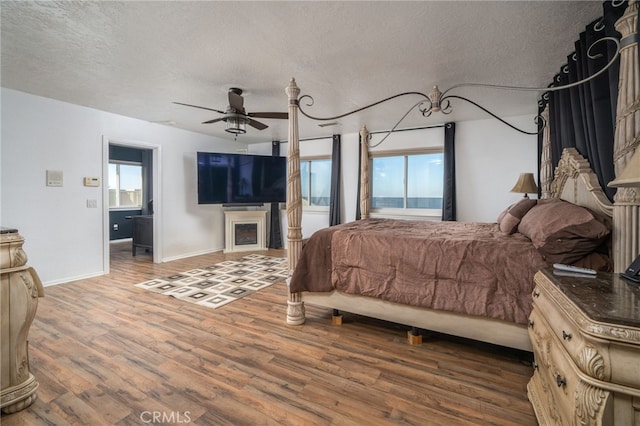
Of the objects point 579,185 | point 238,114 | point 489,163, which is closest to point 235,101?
point 238,114

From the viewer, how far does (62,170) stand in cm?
379

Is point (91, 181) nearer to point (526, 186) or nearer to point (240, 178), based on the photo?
point (240, 178)

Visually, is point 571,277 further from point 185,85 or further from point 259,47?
point 185,85

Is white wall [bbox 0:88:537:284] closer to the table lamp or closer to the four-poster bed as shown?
the table lamp

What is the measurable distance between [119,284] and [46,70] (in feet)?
8.63

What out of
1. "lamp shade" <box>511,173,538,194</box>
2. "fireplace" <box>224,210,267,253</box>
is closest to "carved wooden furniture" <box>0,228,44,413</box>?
"fireplace" <box>224,210,267,253</box>

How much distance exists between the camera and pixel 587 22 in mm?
2016

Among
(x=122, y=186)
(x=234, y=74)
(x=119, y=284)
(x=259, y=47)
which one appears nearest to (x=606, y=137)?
(x=259, y=47)

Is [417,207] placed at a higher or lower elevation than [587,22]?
lower

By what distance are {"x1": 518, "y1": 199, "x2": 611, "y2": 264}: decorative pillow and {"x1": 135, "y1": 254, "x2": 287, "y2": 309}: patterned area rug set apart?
2.93 m

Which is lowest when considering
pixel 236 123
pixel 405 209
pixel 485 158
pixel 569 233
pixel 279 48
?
pixel 569 233

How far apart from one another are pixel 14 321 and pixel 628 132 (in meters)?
3.36

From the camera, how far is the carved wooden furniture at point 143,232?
5371 mm

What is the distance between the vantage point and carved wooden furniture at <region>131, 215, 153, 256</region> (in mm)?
5371
